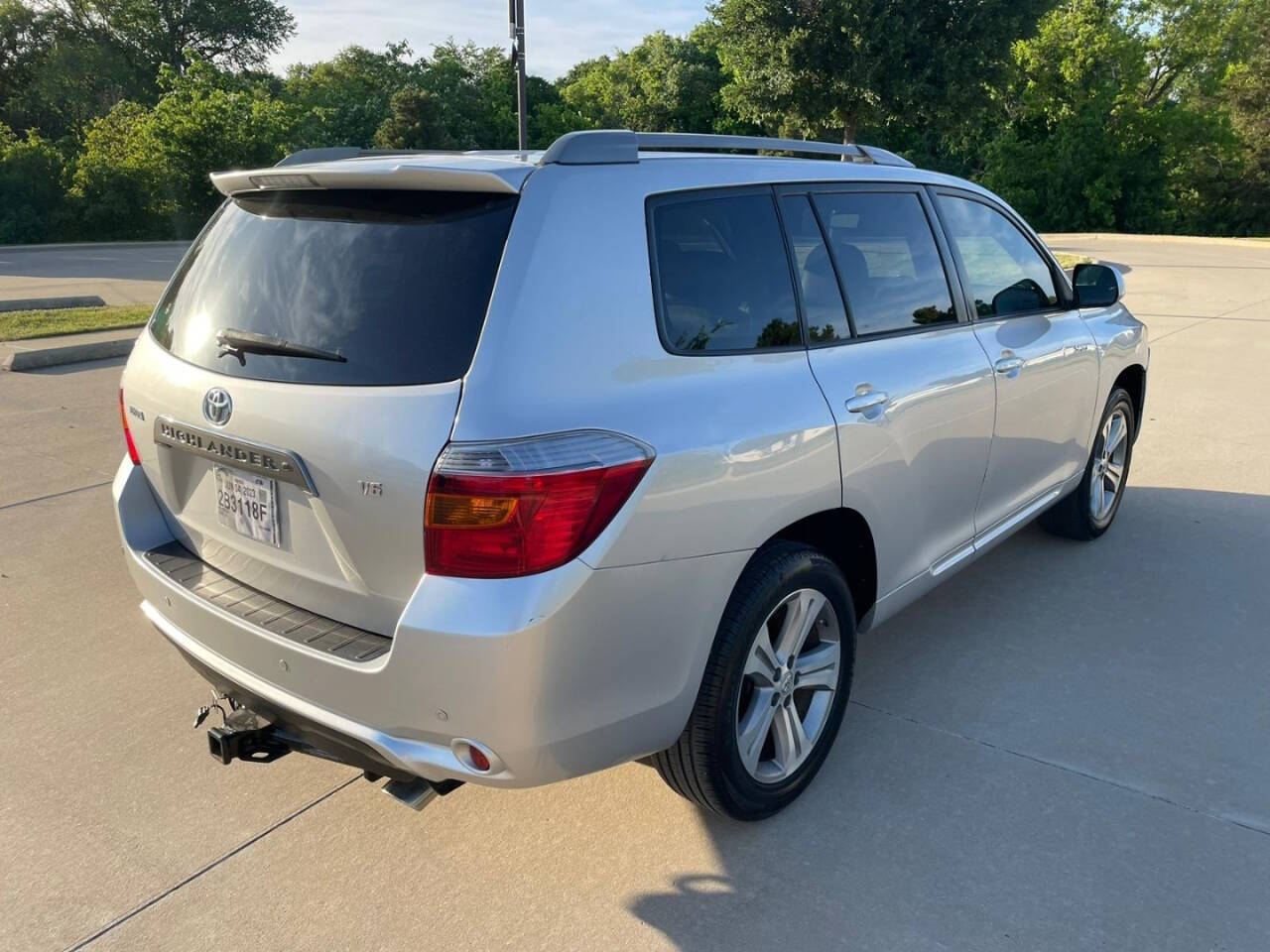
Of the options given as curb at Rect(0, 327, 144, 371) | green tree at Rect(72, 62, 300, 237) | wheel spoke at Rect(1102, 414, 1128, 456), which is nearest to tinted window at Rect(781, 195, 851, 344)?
wheel spoke at Rect(1102, 414, 1128, 456)

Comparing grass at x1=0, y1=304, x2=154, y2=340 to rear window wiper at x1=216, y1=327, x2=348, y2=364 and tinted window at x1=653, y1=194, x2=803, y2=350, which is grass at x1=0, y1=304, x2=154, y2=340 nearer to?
rear window wiper at x1=216, y1=327, x2=348, y2=364

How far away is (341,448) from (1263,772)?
2.87m

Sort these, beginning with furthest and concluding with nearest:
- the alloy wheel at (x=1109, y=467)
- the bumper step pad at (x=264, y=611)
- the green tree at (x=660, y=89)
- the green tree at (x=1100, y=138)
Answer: the green tree at (x=660, y=89)
the green tree at (x=1100, y=138)
the alloy wheel at (x=1109, y=467)
the bumper step pad at (x=264, y=611)

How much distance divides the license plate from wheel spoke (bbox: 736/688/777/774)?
1.32 m

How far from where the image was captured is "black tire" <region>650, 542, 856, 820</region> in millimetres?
2520

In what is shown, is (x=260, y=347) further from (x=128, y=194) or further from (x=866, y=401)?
(x=128, y=194)

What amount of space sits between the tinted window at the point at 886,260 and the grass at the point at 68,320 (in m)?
9.07

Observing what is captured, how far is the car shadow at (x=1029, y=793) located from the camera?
8.14ft

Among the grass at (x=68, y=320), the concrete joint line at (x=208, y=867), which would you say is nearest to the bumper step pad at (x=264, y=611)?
the concrete joint line at (x=208, y=867)

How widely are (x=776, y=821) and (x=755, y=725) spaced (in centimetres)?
33

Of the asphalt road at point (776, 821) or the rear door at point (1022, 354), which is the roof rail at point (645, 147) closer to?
the rear door at point (1022, 354)

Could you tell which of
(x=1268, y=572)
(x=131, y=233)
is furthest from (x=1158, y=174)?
(x=1268, y=572)

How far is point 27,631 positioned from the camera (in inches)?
159

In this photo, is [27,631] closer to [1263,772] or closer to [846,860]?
[846,860]
